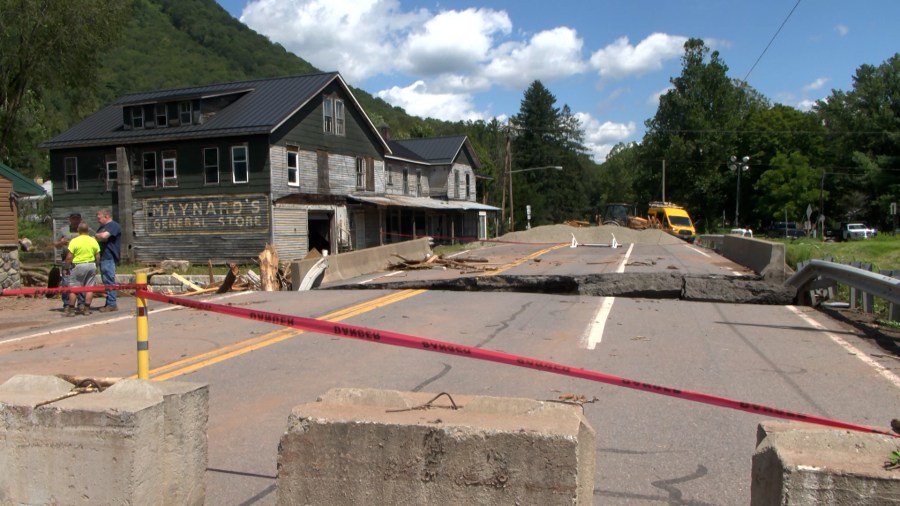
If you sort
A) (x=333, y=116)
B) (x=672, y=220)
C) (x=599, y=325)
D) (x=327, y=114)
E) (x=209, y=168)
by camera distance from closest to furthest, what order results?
(x=599, y=325)
(x=209, y=168)
(x=327, y=114)
(x=333, y=116)
(x=672, y=220)

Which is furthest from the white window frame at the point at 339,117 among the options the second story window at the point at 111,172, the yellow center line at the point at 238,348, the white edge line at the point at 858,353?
the white edge line at the point at 858,353

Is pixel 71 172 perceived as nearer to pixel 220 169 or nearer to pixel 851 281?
pixel 220 169

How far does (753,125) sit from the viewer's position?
270 feet

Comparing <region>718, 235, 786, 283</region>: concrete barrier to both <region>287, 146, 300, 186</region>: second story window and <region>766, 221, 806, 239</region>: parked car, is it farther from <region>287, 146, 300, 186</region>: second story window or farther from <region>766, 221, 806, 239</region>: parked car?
<region>766, 221, 806, 239</region>: parked car

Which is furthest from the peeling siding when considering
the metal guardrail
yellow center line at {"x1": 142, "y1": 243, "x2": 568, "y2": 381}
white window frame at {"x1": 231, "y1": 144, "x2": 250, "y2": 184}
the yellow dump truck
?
the yellow dump truck

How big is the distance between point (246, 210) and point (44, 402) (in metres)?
29.7

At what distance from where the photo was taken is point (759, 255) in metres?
18.1

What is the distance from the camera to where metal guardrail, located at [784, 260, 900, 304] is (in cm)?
901

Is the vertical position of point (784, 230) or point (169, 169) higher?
point (169, 169)

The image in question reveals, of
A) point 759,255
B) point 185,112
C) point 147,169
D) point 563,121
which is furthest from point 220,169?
point 563,121

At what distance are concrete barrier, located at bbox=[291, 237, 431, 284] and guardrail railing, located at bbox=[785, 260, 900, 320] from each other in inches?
403

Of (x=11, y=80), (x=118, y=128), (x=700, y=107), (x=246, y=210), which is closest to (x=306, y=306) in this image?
(x=246, y=210)

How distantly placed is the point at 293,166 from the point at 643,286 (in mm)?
23513

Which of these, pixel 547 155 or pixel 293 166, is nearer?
pixel 293 166
